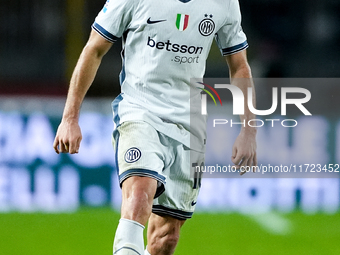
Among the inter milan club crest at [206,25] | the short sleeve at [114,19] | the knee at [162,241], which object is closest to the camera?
the short sleeve at [114,19]

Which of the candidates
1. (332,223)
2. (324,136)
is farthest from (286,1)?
(332,223)

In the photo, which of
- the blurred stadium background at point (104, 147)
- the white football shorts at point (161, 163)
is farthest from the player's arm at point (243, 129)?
the blurred stadium background at point (104, 147)

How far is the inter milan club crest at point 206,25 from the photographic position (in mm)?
2566

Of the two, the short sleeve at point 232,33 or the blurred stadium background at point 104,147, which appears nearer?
the short sleeve at point 232,33

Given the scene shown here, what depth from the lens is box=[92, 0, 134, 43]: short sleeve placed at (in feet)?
8.05

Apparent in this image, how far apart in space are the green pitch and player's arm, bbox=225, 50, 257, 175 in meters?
1.24

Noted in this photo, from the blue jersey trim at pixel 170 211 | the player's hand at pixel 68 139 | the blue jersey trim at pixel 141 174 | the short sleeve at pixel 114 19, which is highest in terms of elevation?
the short sleeve at pixel 114 19

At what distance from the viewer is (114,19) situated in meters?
2.46

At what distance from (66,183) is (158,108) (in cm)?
263

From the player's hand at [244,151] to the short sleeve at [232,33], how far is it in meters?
0.42

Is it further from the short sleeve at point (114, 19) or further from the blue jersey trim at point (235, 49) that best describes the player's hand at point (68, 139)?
the blue jersey trim at point (235, 49)

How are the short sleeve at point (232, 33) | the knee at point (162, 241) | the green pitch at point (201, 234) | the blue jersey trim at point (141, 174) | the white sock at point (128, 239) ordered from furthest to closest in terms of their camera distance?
the green pitch at point (201, 234), the knee at point (162, 241), the short sleeve at point (232, 33), the blue jersey trim at point (141, 174), the white sock at point (128, 239)

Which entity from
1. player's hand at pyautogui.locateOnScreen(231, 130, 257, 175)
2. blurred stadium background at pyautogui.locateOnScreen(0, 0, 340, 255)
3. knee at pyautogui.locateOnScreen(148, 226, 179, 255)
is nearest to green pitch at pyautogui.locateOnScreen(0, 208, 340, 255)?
blurred stadium background at pyautogui.locateOnScreen(0, 0, 340, 255)

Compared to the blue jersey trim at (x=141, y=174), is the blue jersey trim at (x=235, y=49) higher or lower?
higher
